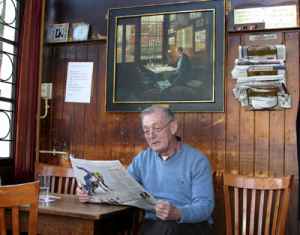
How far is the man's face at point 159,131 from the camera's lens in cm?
234

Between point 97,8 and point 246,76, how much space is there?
133 cm

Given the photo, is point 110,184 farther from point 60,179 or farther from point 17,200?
point 60,179

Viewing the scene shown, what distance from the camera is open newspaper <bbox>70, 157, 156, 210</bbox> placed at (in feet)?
6.66

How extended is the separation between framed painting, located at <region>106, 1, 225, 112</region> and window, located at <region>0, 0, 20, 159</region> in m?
0.73

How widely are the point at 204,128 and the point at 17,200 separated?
1.74 m

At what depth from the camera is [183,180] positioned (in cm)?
→ 229

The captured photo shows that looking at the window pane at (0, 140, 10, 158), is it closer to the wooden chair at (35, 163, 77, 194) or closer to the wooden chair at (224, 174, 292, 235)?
the wooden chair at (35, 163, 77, 194)

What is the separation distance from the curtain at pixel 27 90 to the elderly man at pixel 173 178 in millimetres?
1230

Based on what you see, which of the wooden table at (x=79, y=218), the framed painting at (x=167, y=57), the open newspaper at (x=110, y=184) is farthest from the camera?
the framed painting at (x=167, y=57)

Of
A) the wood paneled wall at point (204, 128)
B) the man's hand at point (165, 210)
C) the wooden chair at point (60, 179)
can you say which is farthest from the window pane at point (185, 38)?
the man's hand at point (165, 210)

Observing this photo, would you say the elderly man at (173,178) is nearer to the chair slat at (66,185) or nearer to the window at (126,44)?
the chair slat at (66,185)

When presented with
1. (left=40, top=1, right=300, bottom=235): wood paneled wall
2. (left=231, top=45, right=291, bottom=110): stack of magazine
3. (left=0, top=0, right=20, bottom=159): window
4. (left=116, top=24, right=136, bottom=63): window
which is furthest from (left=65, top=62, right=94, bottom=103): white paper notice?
(left=231, top=45, right=291, bottom=110): stack of magazine

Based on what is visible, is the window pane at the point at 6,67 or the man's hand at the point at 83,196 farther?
the window pane at the point at 6,67

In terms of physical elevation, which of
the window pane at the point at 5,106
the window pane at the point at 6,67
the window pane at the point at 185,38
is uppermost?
the window pane at the point at 185,38
